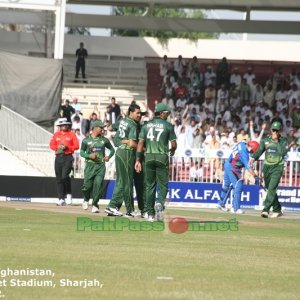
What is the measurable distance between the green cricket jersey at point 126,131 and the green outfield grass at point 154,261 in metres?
2.44

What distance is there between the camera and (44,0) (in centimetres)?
3459

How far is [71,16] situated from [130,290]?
34353 millimetres

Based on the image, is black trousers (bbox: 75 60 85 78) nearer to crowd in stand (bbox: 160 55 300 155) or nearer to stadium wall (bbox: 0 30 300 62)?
stadium wall (bbox: 0 30 300 62)

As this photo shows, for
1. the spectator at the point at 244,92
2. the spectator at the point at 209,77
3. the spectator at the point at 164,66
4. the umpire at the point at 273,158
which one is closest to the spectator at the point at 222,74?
the spectator at the point at 209,77

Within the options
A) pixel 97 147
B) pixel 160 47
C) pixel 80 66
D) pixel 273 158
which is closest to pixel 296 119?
pixel 160 47

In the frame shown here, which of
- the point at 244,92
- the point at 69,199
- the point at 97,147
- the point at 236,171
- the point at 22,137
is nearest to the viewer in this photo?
the point at 97,147

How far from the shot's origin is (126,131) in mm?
19688

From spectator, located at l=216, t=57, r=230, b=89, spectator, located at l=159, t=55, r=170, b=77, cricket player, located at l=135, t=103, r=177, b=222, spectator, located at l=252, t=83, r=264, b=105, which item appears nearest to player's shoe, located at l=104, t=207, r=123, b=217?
cricket player, located at l=135, t=103, r=177, b=222

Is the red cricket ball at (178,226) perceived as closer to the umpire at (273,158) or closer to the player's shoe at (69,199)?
the umpire at (273,158)

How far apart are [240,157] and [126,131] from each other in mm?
6049

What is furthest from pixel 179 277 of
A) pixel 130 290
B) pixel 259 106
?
pixel 259 106

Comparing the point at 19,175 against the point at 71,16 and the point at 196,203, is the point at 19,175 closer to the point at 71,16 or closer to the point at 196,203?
the point at 196,203

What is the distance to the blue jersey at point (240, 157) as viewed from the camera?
81.8ft

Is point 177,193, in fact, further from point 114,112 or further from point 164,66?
point 164,66
